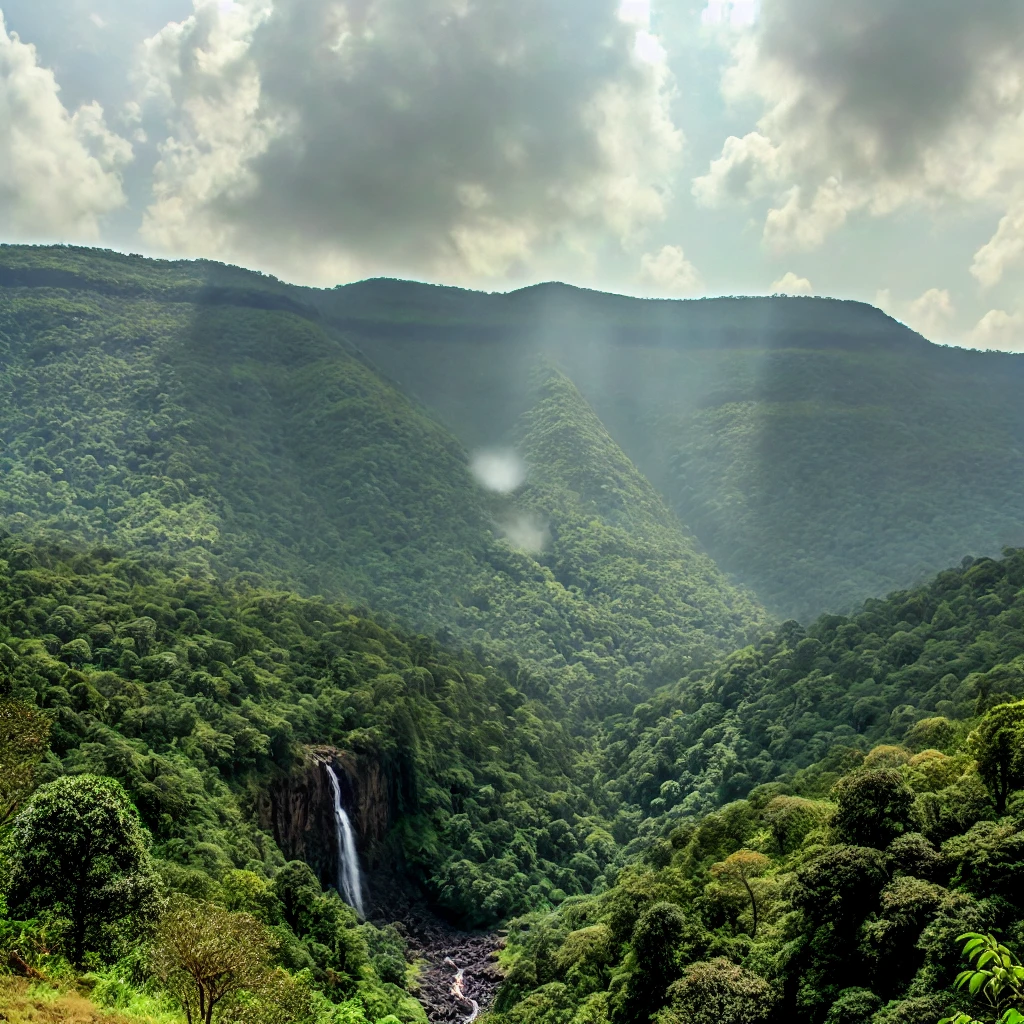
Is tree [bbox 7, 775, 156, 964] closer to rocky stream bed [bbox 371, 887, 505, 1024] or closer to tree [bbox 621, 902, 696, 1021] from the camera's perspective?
tree [bbox 621, 902, 696, 1021]

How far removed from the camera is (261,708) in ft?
268

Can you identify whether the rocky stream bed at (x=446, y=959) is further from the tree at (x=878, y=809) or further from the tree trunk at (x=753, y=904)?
the tree at (x=878, y=809)

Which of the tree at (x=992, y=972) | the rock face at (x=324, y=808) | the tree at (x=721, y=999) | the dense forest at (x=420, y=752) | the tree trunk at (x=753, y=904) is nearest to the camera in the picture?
the tree at (x=992, y=972)

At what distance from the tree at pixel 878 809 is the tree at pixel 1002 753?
14.0 feet

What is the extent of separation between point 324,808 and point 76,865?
43.9 m

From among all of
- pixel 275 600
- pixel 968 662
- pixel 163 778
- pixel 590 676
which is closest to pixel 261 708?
pixel 163 778

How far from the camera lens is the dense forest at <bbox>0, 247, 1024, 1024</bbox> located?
127ft

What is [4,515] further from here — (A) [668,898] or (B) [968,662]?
(B) [968,662]

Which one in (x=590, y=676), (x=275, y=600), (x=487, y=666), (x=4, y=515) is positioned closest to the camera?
(x=275, y=600)

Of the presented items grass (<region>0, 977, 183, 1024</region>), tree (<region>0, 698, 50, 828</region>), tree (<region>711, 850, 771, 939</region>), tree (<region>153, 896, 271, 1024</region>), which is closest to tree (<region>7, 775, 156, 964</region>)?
tree (<region>0, 698, 50, 828</region>)

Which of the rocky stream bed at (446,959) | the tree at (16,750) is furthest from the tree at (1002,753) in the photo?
the tree at (16,750)

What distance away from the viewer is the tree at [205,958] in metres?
33.2

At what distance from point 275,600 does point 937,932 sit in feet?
276

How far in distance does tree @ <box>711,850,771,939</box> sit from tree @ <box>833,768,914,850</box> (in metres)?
9.60
